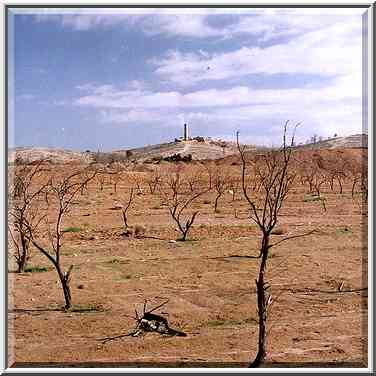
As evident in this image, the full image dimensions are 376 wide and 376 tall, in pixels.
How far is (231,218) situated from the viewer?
15.2 metres

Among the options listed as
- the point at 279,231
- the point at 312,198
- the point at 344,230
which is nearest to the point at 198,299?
the point at 279,231

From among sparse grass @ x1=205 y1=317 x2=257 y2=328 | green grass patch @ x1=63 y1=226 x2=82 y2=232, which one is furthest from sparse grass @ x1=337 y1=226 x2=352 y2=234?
sparse grass @ x1=205 y1=317 x2=257 y2=328

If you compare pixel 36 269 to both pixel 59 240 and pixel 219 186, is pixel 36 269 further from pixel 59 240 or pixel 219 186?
pixel 219 186

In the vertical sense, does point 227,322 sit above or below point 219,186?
below

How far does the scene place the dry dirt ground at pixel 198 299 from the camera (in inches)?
191

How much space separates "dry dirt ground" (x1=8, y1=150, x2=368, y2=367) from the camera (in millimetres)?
4855

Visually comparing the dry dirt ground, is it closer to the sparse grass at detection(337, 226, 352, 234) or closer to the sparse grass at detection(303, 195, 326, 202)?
the sparse grass at detection(337, 226, 352, 234)

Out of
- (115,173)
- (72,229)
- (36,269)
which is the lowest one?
(36,269)

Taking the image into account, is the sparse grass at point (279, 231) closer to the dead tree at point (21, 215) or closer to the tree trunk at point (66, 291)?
the dead tree at point (21, 215)

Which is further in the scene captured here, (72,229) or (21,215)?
(72,229)

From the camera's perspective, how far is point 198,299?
696cm

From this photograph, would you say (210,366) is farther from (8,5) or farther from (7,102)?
(8,5)

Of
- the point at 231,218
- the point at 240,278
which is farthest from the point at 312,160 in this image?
the point at 240,278

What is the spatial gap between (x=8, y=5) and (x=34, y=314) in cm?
368
